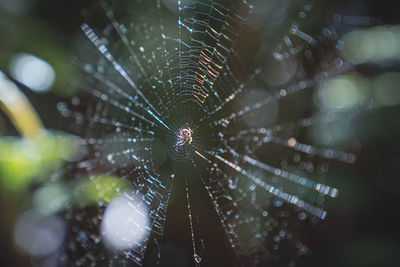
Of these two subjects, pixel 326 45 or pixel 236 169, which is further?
pixel 236 169

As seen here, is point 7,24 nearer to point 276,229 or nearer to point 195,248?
point 195,248

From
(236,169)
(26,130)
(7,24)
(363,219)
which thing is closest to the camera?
(26,130)

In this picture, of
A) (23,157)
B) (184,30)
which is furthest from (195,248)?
(184,30)

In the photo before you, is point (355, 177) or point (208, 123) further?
point (355, 177)

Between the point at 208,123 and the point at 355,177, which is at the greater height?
the point at 355,177

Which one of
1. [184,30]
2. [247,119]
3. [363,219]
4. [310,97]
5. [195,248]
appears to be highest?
[310,97]

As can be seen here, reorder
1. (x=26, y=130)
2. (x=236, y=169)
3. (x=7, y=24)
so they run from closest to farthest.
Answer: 1. (x=26, y=130)
2. (x=7, y=24)
3. (x=236, y=169)

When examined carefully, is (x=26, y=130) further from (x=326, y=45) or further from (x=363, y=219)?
(x=363, y=219)

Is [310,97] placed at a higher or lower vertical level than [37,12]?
higher
